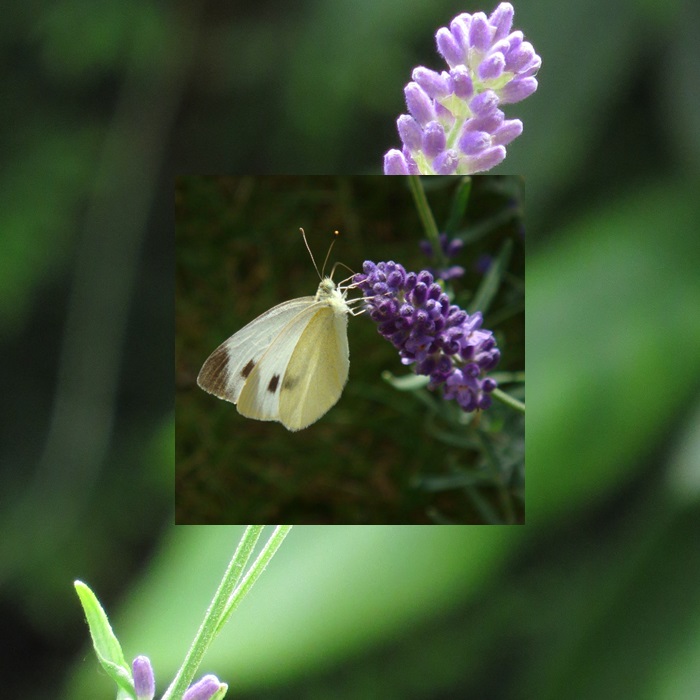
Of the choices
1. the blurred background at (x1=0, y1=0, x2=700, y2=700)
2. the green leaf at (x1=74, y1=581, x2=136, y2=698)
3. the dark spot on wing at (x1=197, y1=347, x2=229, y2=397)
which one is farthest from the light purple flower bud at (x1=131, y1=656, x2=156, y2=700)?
the blurred background at (x1=0, y1=0, x2=700, y2=700)

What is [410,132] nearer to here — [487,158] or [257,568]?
[487,158]

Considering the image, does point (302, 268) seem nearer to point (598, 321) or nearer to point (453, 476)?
point (453, 476)

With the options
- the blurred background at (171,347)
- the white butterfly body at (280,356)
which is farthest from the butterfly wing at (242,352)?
the blurred background at (171,347)

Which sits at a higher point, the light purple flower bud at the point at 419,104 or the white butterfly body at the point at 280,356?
the light purple flower bud at the point at 419,104

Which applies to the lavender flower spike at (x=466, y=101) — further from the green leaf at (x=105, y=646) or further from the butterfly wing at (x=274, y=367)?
the green leaf at (x=105, y=646)

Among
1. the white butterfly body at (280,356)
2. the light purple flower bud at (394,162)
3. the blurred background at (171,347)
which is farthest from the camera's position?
the blurred background at (171,347)

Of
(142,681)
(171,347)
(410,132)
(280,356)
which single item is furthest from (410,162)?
(171,347)
